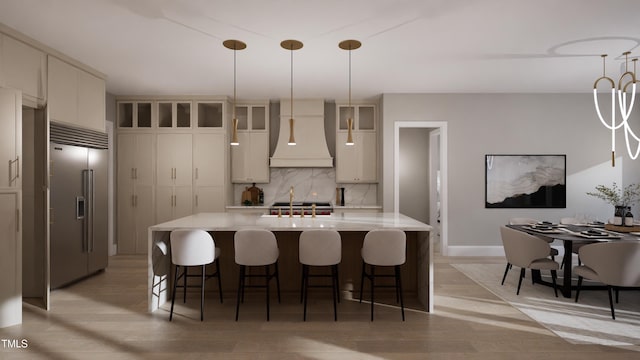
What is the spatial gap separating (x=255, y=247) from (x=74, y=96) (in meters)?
2.97

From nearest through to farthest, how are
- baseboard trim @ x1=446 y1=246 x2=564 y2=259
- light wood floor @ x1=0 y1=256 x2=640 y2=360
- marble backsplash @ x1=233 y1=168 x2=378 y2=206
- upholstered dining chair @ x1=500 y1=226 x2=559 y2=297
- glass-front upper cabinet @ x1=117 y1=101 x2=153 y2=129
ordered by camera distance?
light wood floor @ x1=0 y1=256 x2=640 y2=360 < upholstered dining chair @ x1=500 y1=226 x2=559 y2=297 < baseboard trim @ x1=446 y1=246 x2=564 y2=259 < glass-front upper cabinet @ x1=117 y1=101 x2=153 y2=129 < marble backsplash @ x1=233 y1=168 x2=378 y2=206

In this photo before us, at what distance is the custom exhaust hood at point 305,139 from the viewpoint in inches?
237

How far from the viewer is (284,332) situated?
9.59 ft

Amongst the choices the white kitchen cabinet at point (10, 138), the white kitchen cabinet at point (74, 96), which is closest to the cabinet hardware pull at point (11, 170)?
the white kitchen cabinet at point (10, 138)

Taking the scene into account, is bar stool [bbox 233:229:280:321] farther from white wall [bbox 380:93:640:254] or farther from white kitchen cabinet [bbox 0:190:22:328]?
white wall [bbox 380:93:640:254]

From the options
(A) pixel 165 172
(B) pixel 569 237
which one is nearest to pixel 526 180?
(B) pixel 569 237

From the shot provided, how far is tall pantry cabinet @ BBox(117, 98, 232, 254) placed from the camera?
5863 mm

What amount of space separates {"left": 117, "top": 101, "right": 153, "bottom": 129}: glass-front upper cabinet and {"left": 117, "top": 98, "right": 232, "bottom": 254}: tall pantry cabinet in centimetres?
2

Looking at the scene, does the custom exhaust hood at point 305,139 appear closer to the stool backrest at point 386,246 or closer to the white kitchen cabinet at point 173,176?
the white kitchen cabinet at point 173,176

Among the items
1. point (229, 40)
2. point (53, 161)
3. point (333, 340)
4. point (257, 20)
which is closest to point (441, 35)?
point (257, 20)

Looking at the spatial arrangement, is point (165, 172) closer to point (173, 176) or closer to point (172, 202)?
point (173, 176)

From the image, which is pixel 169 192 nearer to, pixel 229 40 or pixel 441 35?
pixel 229 40

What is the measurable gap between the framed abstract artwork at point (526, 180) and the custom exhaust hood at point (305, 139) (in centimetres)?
266
